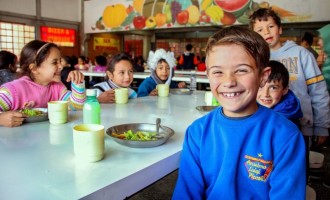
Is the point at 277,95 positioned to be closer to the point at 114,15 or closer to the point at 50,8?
the point at 114,15

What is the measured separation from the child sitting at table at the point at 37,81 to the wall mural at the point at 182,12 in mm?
6042

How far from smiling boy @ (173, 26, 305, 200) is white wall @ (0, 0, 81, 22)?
9504 mm

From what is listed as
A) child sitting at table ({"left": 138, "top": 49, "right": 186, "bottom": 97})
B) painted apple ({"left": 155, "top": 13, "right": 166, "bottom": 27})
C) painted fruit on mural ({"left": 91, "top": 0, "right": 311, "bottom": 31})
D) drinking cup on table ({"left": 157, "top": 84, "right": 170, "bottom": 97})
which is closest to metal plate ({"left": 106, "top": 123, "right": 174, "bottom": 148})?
drinking cup on table ({"left": 157, "top": 84, "right": 170, "bottom": 97})

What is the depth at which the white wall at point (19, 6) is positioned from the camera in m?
8.52

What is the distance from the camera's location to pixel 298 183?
0.83m

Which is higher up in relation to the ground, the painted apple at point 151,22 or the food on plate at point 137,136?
the painted apple at point 151,22

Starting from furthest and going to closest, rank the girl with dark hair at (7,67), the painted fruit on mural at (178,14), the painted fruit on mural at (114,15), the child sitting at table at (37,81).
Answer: the painted fruit on mural at (114,15), the painted fruit on mural at (178,14), the girl with dark hair at (7,67), the child sitting at table at (37,81)

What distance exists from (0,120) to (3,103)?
335 mm

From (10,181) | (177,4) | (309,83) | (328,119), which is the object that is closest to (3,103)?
(10,181)

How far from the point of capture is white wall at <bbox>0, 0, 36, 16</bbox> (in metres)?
8.52

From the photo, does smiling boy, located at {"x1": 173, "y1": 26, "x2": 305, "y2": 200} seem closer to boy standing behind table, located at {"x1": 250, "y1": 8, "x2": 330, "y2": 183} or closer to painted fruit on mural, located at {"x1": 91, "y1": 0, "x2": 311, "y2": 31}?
boy standing behind table, located at {"x1": 250, "y1": 8, "x2": 330, "y2": 183}

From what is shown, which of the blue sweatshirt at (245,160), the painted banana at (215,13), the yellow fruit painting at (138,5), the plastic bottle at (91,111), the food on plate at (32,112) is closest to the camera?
the blue sweatshirt at (245,160)

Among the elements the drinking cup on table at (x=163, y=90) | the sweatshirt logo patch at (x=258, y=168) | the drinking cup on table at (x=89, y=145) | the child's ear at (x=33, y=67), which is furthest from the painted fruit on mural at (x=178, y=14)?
the drinking cup on table at (x=89, y=145)

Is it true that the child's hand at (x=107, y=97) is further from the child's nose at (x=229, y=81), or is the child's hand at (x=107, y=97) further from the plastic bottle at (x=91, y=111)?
the child's nose at (x=229, y=81)
